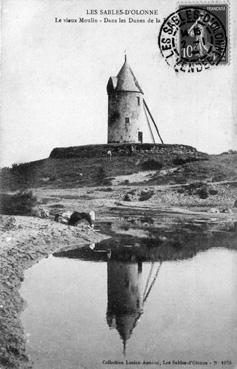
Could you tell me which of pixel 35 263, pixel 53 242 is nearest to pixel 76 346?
pixel 35 263

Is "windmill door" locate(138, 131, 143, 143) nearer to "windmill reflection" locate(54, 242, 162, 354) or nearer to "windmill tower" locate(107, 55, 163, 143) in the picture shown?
"windmill tower" locate(107, 55, 163, 143)

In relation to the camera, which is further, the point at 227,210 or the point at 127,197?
the point at 127,197

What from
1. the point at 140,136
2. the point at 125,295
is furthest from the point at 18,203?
the point at 140,136

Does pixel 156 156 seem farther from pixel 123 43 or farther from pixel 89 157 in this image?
pixel 123 43

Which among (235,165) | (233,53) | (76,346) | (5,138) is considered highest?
(233,53)

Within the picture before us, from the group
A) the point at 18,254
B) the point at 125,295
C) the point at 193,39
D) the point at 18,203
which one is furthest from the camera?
the point at 18,203

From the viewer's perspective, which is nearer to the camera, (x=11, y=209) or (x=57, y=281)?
(x=57, y=281)

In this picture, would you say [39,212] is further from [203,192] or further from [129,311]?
[203,192]
